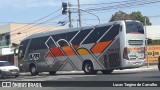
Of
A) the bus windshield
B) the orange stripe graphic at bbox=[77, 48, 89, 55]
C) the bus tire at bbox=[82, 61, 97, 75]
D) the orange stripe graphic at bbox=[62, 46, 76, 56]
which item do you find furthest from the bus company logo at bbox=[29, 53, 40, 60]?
the bus windshield

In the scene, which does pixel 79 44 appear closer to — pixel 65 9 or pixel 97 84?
pixel 65 9

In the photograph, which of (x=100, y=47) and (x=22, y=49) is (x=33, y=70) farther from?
(x=100, y=47)

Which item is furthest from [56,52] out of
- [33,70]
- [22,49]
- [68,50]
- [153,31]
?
[153,31]

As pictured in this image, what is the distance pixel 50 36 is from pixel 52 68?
2.62 meters

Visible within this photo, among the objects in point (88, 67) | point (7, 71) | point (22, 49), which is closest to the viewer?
point (88, 67)

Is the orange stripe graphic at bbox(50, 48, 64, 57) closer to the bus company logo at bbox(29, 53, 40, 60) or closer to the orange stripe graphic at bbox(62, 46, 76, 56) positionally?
the orange stripe graphic at bbox(62, 46, 76, 56)

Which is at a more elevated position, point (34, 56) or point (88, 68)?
point (34, 56)

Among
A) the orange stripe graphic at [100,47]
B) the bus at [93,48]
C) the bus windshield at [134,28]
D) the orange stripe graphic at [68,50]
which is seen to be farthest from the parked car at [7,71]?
the bus windshield at [134,28]

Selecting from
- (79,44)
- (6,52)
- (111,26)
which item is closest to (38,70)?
(79,44)

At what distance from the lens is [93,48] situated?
94.9 feet

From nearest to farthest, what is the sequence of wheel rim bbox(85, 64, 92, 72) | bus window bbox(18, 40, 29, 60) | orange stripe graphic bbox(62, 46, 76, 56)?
wheel rim bbox(85, 64, 92, 72) → orange stripe graphic bbox(62, 46, 76, 56) → bus window bbox(18, 40, 29, 60)

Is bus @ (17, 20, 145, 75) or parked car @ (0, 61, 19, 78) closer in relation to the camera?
bus @ (17, 20, 145, 75)

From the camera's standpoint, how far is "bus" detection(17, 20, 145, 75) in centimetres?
2720

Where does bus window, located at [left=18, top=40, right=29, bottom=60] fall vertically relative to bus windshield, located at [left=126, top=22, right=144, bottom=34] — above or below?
below
